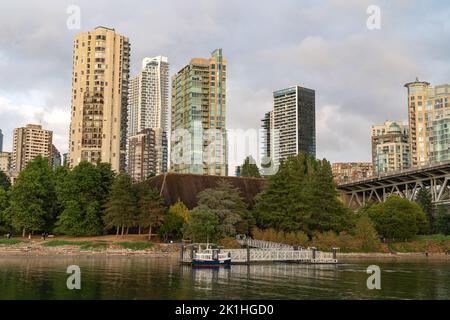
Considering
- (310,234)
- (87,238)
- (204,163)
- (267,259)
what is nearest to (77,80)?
(204,163)

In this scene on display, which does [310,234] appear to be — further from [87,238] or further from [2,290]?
[2,290]

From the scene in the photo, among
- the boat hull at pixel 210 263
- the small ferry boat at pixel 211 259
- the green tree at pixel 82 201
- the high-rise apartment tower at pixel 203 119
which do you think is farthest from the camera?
the high-rise apartment tower at pixel 203 119

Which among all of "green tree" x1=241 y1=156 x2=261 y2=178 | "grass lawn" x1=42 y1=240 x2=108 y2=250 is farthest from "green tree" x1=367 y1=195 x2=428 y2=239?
"grass lawn" x1=42 y1=240 x2=108 y2=250

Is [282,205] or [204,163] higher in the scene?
[204,163]

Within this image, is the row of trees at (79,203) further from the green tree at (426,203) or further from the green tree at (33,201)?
the green tree at (426,203)

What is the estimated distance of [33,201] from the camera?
9006cm

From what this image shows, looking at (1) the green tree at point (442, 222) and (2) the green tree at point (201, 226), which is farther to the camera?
(1) the green tree at point (442, 222)

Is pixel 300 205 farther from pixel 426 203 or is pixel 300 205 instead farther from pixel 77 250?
pixel 426 203

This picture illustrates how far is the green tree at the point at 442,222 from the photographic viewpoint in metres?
117

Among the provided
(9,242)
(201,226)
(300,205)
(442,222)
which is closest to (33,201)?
(9,242)

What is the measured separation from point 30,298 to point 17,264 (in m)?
28.8

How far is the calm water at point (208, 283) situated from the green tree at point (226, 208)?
20.7 m

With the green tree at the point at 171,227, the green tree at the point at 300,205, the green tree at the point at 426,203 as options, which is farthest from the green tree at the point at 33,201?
the green tree at the point at 426,203

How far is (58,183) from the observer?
94.8 meters
